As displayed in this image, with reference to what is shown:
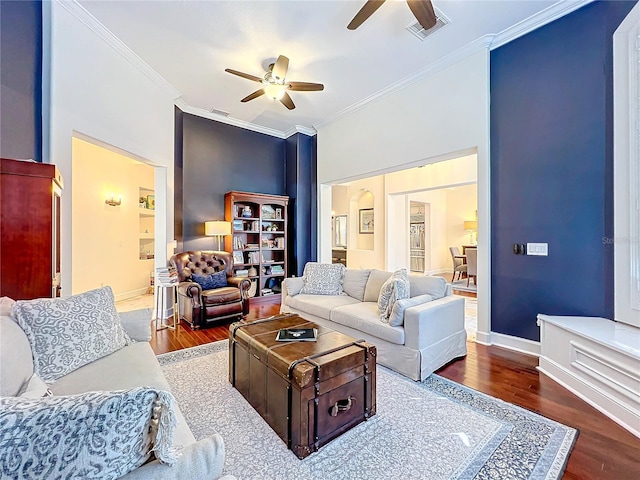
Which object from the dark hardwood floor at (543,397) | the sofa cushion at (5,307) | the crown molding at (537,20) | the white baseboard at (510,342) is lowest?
the dark hardwood floor at (543,397)

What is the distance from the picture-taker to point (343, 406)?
5.98ft

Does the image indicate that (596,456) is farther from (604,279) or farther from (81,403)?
(81,403)

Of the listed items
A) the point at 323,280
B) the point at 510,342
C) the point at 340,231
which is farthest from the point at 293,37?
the point at 340,231

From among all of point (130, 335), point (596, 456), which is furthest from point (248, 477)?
point (596, 456)

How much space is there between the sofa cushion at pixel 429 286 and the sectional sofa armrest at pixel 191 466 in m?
2.61

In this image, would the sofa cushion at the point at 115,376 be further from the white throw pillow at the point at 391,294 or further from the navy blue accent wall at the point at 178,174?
the navy blue accent wall at the point at 178,174

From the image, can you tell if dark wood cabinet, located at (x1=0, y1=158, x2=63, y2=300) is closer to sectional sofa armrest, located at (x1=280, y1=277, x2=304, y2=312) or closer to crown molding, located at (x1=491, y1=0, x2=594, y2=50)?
sectional sofa armrest, located at (x1=280, y1=277, x2=304, y2=312)

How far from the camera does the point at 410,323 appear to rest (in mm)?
2529

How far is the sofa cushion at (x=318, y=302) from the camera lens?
3.43 meters

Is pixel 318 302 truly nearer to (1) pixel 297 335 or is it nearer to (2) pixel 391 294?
(2) pixel 391 294

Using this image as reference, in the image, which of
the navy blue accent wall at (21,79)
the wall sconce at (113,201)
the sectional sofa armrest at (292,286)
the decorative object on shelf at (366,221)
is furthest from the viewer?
Answer: the decorative object on shelf at (366,221)

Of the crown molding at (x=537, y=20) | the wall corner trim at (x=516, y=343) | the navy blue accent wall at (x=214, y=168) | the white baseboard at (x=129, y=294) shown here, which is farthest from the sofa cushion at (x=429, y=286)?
the white baseboard at (x=129, y=294)

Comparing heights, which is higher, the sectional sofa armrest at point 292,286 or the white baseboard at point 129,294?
the sectional sofa armrest at point 292,286

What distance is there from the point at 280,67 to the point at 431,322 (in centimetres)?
328
